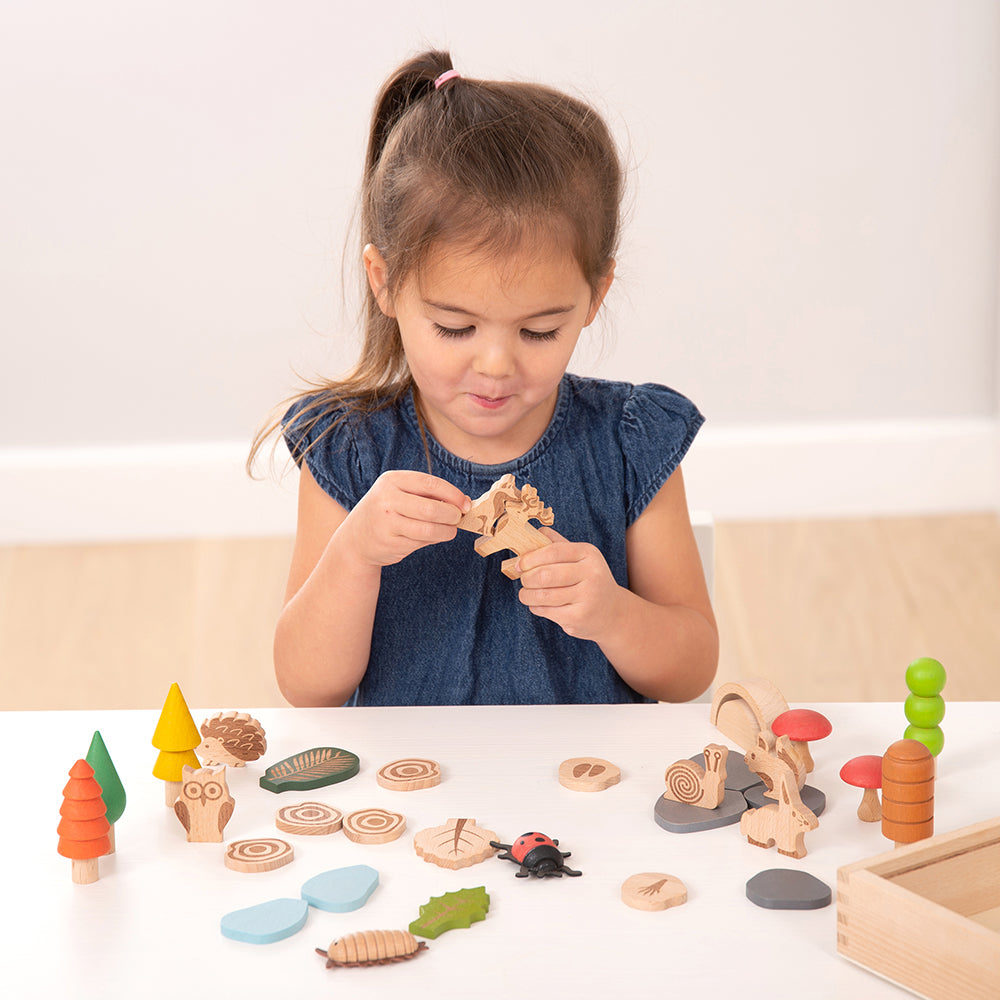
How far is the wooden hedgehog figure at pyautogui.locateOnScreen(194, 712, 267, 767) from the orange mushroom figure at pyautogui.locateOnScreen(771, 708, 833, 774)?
1.07 ft

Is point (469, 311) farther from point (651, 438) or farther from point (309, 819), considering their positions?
point (309, 819)

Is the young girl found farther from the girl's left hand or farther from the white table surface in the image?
the white table surface

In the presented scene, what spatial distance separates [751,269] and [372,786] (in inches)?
91.4

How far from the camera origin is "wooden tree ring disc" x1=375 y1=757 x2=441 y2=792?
0.79 m

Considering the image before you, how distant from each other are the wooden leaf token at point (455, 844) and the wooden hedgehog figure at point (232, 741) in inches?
6.1

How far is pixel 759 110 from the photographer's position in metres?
2.84

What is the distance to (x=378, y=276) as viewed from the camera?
1110mm

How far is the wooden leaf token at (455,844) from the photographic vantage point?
69cm

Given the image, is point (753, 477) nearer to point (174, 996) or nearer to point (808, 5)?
point (808, 5)

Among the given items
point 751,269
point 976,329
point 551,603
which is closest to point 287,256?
point 751,269

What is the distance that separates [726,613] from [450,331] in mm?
1567

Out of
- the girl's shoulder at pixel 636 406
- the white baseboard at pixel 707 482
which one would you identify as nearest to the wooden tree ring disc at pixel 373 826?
the girl's shoulder at pixel 636 406

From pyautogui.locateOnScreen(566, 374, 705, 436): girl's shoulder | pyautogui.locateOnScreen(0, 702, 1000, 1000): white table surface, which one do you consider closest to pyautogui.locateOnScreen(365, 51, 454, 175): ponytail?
pyautogui.locateOnScreen(566, 374, 705, 436): girl's shoulder

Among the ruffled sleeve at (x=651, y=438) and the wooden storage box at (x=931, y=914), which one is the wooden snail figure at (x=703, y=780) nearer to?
the wooden storage box at (x=931, y=914)
